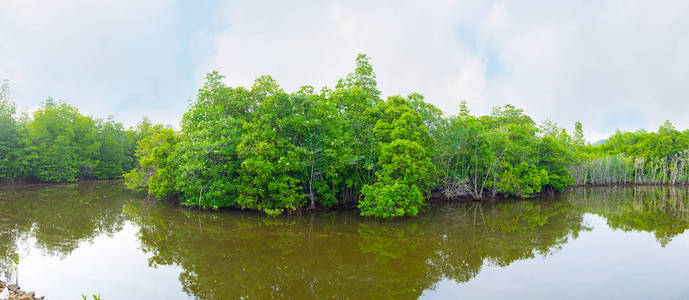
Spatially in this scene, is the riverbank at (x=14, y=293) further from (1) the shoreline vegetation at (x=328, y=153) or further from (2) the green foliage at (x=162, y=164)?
(2) the green foliage at (x=162, y=164)

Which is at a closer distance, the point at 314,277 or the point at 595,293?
the point at 595,293

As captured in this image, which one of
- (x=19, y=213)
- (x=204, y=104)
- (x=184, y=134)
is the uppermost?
(x=204, y=104)

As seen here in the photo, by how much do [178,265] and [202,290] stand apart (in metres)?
3.05

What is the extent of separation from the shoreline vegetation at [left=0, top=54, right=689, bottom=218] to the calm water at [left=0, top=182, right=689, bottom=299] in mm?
1965

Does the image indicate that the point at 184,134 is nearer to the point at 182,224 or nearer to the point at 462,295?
the point at 182,224

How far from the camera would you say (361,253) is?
43.3ft

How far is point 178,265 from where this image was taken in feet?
39.2

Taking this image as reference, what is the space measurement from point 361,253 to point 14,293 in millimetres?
10662

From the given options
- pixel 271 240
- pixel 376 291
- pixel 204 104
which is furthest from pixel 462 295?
pixel 204 104

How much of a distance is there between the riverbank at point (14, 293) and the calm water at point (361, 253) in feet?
1.81

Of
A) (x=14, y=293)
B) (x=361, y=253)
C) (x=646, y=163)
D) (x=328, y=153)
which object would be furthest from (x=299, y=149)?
(x=646, y=163)

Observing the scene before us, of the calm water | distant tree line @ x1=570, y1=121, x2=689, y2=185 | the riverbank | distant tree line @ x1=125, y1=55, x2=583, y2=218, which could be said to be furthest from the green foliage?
distant tree line @ x1=570, y1=121, x2=689, y2=185

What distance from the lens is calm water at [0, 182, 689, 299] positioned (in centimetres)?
984

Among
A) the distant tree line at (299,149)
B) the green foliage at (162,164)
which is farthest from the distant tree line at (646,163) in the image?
the green foliage at (162,164)
